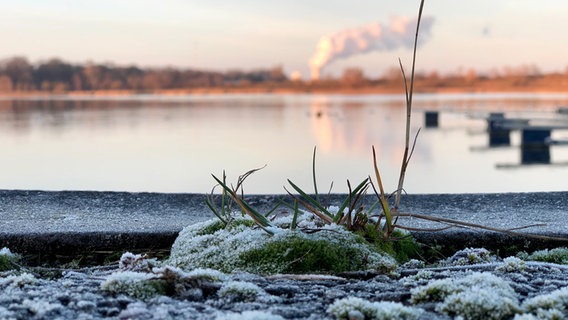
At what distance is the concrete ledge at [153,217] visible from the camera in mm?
3551

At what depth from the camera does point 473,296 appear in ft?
6.69

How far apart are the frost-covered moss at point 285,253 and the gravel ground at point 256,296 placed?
14 cm

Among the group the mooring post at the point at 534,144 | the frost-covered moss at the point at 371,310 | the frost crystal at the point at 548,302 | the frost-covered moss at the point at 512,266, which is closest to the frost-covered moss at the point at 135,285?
the frost-covered moss at the point at 371,310

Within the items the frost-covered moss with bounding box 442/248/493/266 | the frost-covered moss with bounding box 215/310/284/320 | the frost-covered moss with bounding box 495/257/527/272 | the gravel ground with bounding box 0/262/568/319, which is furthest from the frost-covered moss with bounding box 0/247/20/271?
the frost-covered moss with bounding box 495/257/527/272

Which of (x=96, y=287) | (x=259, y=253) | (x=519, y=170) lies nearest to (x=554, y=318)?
(x=259, y=253)

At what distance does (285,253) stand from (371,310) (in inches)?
29.5

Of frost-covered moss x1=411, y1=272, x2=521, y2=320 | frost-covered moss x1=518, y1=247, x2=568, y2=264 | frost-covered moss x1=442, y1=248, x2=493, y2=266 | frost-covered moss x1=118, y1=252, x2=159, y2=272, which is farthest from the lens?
frost-covered moss x1=518, y1=247, x2=568, y2=264

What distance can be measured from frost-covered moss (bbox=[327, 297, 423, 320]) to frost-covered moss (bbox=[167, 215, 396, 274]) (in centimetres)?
59

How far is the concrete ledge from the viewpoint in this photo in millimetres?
3551

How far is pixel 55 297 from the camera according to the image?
7.08ft

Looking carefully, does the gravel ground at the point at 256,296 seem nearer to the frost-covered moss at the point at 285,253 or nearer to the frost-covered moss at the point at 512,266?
the frost-covered moss at the point at 512,266

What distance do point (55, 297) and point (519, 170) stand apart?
48.9 feet

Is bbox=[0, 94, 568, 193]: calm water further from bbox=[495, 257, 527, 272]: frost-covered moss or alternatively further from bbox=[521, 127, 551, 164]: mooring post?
bbox=[495, 257, 527, 272]: frost-covered moss

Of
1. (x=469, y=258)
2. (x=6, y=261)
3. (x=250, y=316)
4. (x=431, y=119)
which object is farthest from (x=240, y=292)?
(x=431, y=119)
